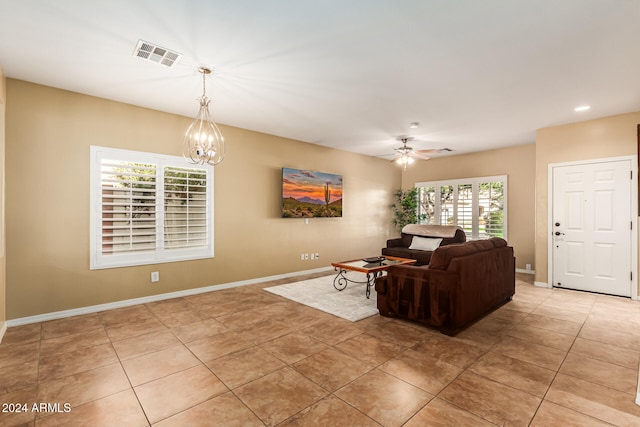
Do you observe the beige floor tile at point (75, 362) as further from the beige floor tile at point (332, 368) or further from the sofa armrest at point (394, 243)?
the sofa armrest at point (394, 243)

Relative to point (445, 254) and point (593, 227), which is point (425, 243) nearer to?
point (593, 227)

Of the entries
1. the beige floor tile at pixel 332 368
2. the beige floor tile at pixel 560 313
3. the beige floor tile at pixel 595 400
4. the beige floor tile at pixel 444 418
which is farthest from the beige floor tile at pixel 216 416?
the beige floor tile at pixel 560 313

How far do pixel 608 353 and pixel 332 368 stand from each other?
2505 mm

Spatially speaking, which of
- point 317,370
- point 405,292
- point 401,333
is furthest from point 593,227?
point 317,370

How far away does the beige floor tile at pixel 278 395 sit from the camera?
6.33 ft

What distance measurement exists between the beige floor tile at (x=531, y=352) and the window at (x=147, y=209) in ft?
13.5

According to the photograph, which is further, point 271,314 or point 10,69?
point 271,314

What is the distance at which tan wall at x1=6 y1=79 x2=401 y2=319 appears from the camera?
346 cm

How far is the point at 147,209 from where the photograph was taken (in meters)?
4.26

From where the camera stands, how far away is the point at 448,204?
7.55 meters

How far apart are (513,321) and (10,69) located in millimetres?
6144

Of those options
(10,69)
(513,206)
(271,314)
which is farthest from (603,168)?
(10,69)

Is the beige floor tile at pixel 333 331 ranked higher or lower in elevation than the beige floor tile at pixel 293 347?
higher

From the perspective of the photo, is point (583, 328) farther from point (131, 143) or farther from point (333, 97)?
point (131, 143)
